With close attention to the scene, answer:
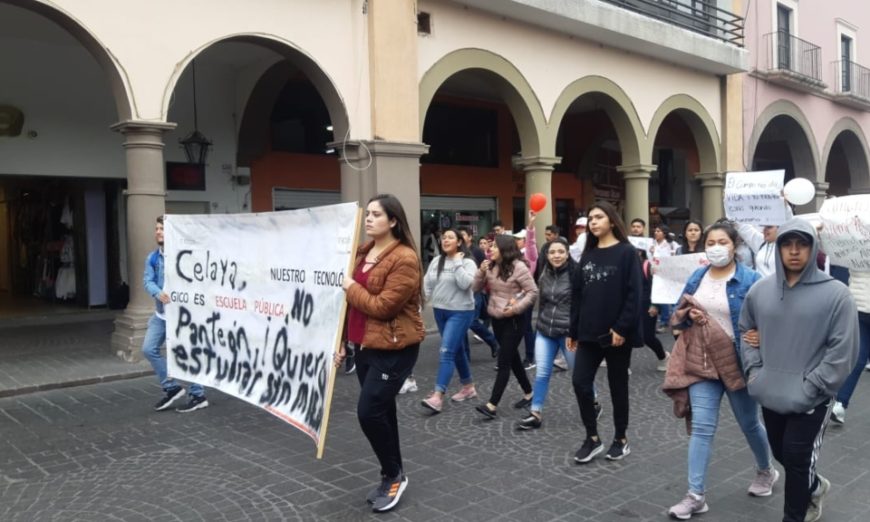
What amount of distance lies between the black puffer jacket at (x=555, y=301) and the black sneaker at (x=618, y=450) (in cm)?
105

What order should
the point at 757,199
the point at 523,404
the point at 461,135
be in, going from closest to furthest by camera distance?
1. the point at 523,404
2. the point at 757,199
3. the point at 461,135

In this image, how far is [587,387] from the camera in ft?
16.9

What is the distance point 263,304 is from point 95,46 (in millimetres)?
5432

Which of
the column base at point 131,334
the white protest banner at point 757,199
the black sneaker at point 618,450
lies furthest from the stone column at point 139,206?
the white protest banner at point 757,199

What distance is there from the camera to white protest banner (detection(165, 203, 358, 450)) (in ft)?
14.7

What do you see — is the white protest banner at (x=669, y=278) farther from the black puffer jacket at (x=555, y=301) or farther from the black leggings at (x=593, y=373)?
the black leggings at (x=593, y=373)

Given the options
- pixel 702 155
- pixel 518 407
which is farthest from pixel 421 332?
pixel 702 155

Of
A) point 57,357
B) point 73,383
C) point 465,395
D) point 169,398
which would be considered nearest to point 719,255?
point 465,395

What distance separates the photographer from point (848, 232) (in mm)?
6016

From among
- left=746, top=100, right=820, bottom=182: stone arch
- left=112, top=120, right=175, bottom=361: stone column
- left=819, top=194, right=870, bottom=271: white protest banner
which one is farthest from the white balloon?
left=746, top=100, right=820, bottom=182: stone arch

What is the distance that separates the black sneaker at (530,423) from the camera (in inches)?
241

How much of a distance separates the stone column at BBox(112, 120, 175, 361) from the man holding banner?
248 centimetres

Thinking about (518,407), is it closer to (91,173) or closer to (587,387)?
(587,387)

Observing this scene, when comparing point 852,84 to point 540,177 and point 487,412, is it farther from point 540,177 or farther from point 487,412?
point 487,412
